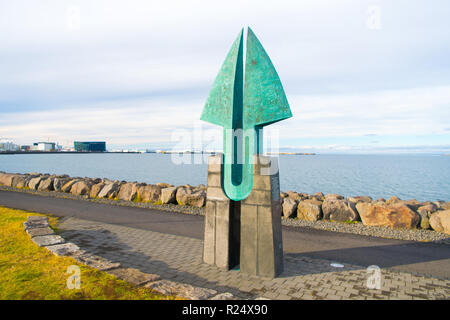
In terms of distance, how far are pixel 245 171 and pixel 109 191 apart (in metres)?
12.0

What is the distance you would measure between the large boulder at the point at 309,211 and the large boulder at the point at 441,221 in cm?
376

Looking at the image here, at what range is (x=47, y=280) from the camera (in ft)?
18.4

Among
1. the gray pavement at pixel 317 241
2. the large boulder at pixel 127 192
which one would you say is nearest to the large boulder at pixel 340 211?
the gray pavement at pixel 317 241

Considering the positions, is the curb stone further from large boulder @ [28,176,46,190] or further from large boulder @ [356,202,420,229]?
large boulder @ [28,176,46,190]

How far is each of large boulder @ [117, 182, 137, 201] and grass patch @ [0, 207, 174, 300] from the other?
8.95 metres

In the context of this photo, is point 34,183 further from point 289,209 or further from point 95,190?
point 289,209

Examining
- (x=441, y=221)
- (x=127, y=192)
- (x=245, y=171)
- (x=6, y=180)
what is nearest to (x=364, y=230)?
(x=441, y=221)

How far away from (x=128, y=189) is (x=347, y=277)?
12.9 meters

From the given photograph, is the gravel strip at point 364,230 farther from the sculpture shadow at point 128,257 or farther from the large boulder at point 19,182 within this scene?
the large boulder at point 19,182

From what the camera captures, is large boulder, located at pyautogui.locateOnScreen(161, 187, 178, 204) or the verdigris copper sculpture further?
large boulder, located at pyautogui.locateOnScreen(161, 187, 178, 204)

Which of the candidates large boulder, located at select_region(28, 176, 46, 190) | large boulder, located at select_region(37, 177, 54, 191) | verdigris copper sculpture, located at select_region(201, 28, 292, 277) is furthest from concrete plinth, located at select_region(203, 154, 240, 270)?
large boulder, located at select_region(28, 176, 46, 190)

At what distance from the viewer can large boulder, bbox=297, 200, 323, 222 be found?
12.4 metres

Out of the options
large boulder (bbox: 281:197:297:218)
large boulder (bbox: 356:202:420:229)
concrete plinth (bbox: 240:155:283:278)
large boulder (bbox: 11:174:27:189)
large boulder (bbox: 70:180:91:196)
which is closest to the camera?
concrete plinth (bbox: 240:155:283:278)

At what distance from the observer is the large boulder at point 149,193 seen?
16.1m
